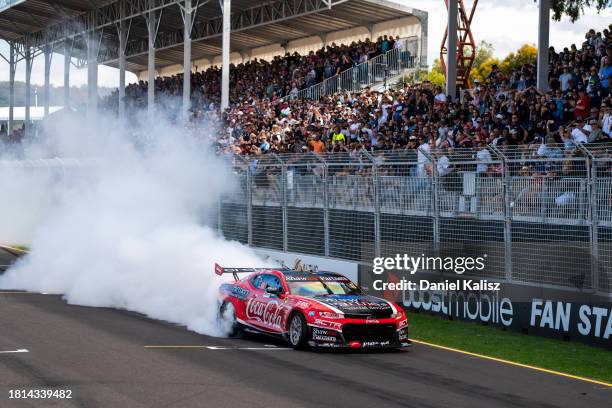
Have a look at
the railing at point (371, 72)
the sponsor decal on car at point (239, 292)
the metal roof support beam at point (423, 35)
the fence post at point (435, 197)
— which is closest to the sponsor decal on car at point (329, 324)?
the sponsor decal on car at point (239, 292)

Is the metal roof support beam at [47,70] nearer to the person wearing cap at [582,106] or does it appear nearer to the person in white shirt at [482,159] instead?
the person wearing cap at [582,106]

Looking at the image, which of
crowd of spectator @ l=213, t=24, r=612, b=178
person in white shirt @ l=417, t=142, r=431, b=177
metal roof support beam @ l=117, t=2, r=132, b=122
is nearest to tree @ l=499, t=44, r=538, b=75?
metal roof support beam @ l=117, t=2, r=132, b=122

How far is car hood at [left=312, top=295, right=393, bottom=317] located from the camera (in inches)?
525

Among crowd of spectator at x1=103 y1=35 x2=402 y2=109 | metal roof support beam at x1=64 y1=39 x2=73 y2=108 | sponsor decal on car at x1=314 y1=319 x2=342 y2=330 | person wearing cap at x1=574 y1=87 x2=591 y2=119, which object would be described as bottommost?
sponsor decal on car at x1=314 y1=319 x2=342 y2=330

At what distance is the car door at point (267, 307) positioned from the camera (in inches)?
550

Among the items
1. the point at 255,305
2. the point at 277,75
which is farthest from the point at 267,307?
the point at 277,75

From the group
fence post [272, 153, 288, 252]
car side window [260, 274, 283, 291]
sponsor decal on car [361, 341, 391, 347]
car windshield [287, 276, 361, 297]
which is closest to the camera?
sponsor decal on car [361, 341, 391, 347]

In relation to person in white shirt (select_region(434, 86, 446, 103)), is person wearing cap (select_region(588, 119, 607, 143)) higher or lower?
lower

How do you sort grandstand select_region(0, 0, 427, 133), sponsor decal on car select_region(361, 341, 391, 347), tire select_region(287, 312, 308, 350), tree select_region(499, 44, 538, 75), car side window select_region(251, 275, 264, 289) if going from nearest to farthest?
sponsor decal on car select_region(361, 341, 391, 347), tire select_region(287, 312, 308, 350), car side window select_region(251, 275, 264, 289), grandstand select_region(0, 0, 427, 133), tree select_region(499, 44, 538, 75)

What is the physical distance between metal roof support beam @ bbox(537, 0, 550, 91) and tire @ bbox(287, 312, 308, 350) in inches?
394

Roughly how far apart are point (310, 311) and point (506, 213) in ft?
13.0

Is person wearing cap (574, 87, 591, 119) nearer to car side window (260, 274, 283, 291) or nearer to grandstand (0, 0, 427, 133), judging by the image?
car side window (260, 274, 283, 291)

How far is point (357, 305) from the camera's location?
13.5 m

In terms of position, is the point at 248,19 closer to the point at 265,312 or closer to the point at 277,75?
the point at 277,75
